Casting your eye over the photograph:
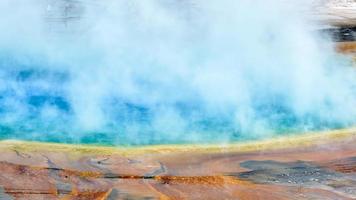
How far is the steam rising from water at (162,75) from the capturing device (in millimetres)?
6500

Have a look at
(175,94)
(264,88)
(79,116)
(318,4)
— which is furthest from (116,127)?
(318,4)

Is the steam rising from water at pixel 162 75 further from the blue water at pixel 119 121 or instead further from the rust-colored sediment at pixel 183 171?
the rust-colored sediment at pixel 183 171

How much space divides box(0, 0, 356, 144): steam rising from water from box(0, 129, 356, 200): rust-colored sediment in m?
0.45

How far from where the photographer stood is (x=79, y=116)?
6629 mm

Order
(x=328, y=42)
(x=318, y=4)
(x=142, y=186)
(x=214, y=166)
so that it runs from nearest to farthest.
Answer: (x=142, y=186) < (x=214, y=166) < (x=328, y=42) < (x=318, y=4)

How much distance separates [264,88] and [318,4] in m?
5.33

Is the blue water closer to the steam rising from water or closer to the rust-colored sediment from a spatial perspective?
the steam rising from water

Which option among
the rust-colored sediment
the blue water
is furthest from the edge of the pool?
the blue water

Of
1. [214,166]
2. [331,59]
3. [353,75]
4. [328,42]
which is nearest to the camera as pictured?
[214,166]

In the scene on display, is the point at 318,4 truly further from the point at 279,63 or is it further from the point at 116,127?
the point at 116,127

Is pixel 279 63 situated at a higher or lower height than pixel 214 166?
higher

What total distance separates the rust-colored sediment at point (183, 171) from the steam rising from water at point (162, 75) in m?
0.45

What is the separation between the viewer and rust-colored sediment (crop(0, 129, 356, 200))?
15.6 feet

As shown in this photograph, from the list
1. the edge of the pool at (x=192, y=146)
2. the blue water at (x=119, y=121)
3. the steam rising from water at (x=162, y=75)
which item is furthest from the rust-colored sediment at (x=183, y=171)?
the steam rising from water at (x=162, y=75)
